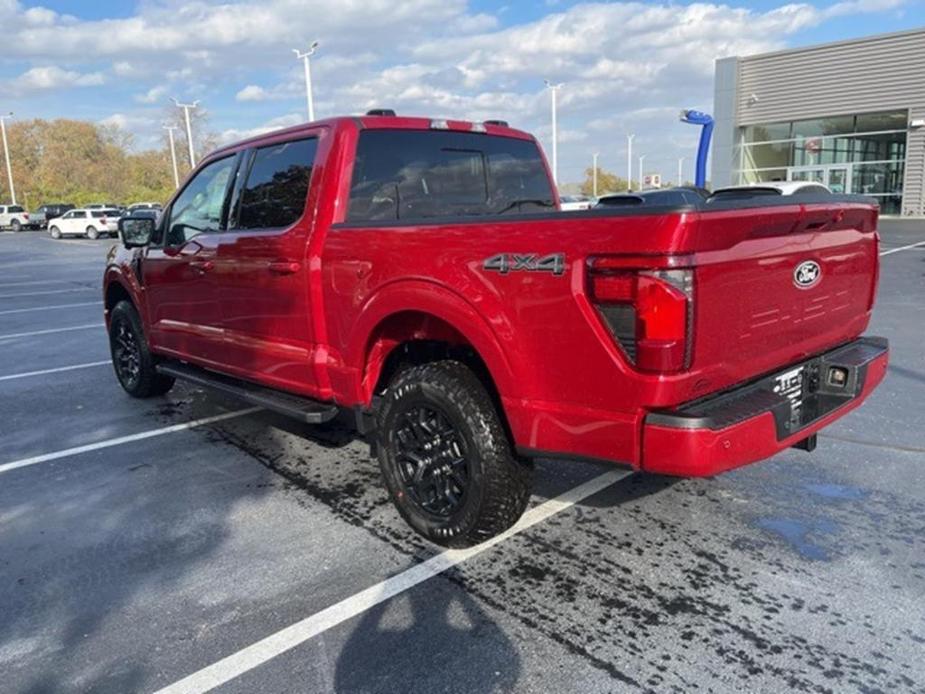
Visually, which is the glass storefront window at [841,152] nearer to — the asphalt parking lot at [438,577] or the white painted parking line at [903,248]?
the white painted parking line at [903,248]

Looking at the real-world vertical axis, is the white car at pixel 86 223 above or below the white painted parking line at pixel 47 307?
above

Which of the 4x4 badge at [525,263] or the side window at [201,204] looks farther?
the side window at [201,204]

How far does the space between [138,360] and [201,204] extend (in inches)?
68.8

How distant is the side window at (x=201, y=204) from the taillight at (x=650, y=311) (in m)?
3.11

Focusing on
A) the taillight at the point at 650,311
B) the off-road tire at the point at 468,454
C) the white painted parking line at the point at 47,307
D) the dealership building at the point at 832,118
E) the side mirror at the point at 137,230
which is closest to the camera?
the taillight at the point at 650,311

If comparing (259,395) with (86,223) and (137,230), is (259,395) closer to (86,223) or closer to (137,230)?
(137,230)

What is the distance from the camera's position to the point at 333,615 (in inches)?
115

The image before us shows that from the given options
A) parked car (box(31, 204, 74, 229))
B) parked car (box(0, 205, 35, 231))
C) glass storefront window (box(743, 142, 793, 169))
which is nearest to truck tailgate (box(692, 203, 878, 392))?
glass storefront window (box(743, 142, 793, 169))

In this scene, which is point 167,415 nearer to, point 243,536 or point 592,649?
point 243,536

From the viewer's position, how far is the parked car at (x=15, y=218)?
50.0 m

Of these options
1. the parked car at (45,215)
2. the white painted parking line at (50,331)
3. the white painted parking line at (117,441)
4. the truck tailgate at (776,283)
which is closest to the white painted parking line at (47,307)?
the white painted parking line at (50,331)

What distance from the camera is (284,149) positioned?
4.32m

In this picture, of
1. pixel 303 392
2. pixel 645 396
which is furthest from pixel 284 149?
pixel 645 396

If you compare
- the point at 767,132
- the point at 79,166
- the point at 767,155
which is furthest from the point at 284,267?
the point at 79,166
